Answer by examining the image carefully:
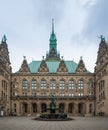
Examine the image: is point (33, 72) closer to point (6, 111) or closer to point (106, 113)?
point (6, 111)

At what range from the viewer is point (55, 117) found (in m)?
54.8

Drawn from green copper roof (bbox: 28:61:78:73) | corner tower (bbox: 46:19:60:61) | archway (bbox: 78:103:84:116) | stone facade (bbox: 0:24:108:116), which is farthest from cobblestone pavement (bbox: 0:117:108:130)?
corner tower (bbox: 46:19:60:61)

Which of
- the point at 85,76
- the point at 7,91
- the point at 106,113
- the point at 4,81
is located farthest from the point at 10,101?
the point at 106,113

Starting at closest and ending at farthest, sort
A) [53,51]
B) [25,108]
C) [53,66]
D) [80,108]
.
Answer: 1. [25,108]
2. [80,108]
3. [53,66]
4. [53,51]

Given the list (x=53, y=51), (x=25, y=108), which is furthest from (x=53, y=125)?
(x=53, y=51)

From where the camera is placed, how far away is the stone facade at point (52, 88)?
334 ft

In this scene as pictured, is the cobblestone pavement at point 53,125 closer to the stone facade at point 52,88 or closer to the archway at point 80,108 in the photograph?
the stone facade at point 52,88

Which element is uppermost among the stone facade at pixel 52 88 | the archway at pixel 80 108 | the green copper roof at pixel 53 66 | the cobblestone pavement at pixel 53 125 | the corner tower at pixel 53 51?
the corner tower at pixel 53 51

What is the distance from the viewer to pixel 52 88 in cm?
10606

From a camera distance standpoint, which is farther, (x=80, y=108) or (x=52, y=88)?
(x=80, y=108)

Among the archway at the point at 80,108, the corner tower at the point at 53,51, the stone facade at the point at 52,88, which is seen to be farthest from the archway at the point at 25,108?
the corner tower at the point at 53,51

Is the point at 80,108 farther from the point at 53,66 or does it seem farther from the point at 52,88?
the point at 53,66

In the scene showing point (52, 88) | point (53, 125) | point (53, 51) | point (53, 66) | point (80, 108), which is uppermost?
point (53, 51)

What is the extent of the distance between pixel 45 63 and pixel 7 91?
1875cm
